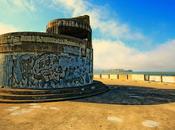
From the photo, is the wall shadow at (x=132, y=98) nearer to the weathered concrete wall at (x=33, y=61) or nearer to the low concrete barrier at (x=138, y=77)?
the weathered concrete wall at (x=33, y=61)

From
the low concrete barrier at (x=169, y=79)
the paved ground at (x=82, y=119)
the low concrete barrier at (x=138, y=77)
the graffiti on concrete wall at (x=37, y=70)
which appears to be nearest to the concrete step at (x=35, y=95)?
the graffiti on concrete wall at (x=37, y=70)

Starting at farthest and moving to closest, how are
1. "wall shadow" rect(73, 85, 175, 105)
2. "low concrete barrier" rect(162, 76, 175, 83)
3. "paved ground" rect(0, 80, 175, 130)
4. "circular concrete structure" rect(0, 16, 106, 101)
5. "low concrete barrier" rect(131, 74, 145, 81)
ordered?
"low concrete barrier" rect(131, 74, 145, 81)
"low concrete barrier" rect(162, 76, 175, 83)
"circular concrete structure" rect(0, 16, 106, 101)
"wall shadow" rect(73, 85, 175, 105)
"paved ground" rect(0, 80, 175, 130)

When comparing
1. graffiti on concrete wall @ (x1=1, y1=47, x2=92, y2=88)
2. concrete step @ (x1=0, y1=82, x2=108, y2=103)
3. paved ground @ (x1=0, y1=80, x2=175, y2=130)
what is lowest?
paved ground @ (x1=0, y1=80, x2=175, y2=130)

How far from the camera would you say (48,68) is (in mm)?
14617

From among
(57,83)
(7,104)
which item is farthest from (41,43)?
(7,104)

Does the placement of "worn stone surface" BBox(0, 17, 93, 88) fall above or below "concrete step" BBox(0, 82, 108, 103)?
above

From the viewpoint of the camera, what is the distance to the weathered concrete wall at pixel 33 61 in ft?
46.5

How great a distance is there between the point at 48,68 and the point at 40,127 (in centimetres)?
834

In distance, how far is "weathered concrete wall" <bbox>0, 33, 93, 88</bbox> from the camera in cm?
1418

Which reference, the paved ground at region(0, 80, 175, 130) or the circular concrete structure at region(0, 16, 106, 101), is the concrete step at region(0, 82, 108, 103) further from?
the paved ground at region(0, 80, 175, 130)

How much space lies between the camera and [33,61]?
14258 millimetres

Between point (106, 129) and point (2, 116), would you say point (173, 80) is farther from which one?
point (2, 116)

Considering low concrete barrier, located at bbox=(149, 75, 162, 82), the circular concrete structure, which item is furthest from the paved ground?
low concrete barrier, located at bbox=(149, 75, 162, 82)

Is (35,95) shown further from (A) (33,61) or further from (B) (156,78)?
(B) (156,78)
